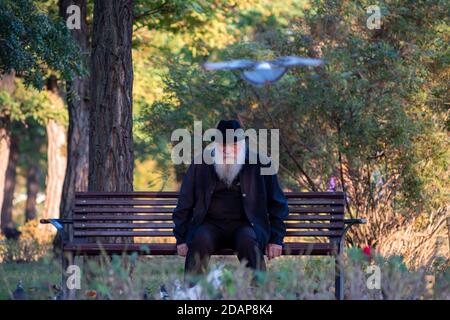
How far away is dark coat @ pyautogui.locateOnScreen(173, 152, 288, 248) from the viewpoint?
329 inches

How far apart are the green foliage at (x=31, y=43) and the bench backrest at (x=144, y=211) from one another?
7.20 feet

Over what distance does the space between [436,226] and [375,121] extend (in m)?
1.49

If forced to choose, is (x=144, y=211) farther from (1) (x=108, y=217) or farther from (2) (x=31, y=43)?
(2) (x=31, y=43)

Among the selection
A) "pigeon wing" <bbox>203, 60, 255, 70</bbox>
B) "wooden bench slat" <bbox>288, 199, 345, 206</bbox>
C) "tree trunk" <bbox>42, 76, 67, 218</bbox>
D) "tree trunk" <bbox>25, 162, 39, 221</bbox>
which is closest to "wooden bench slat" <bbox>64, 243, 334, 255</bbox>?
"wooden bench slat" <bbox>288, 199, 345, 206</bbox>

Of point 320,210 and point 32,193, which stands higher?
point 32,193

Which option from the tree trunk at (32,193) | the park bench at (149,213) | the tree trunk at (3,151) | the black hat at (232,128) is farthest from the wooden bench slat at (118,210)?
the tree trunk at (32,193)

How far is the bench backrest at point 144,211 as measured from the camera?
891cm

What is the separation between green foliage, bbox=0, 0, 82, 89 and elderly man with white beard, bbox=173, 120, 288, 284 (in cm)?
293

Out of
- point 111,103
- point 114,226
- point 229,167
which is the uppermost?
point 111,103

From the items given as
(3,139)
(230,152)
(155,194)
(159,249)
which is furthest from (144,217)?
(3,139)

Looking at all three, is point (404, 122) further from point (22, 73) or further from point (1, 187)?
point (1, 187)

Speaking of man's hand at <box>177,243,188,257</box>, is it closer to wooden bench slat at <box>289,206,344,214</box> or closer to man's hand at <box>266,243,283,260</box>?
man's hand at <box>266,243,283,260</box>

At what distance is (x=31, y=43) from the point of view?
10.9m

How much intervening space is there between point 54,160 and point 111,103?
39.1 ft
